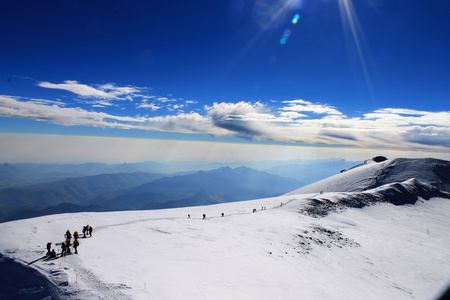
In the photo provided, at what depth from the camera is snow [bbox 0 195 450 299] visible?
13225mm

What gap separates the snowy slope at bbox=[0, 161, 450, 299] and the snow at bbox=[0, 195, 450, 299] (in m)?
0.07

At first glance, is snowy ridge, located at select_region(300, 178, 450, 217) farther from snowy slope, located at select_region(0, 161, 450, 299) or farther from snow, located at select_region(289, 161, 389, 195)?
snow, located at select_region(289, 161, 389, 195)

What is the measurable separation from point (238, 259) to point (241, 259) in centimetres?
29

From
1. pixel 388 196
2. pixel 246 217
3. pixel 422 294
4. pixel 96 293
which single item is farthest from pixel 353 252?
→ pixel 388 196

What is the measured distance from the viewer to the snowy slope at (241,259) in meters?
13.2

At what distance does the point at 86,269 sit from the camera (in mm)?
13594

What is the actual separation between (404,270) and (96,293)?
2903 centimetres

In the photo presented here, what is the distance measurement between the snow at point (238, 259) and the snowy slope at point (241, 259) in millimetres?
75

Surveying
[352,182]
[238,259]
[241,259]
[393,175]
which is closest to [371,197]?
[352,182]

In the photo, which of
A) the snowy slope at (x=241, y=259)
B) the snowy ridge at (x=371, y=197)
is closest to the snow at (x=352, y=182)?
the snowy ridge at (x=371, y=197)

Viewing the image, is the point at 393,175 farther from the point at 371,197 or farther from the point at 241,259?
the point at 241,259

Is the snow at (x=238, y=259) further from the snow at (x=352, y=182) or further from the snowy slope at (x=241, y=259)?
the snow at (x=352, y=182)

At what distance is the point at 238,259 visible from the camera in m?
19.2

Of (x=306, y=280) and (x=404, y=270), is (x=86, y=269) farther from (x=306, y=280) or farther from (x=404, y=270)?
(x=404, y=270)
